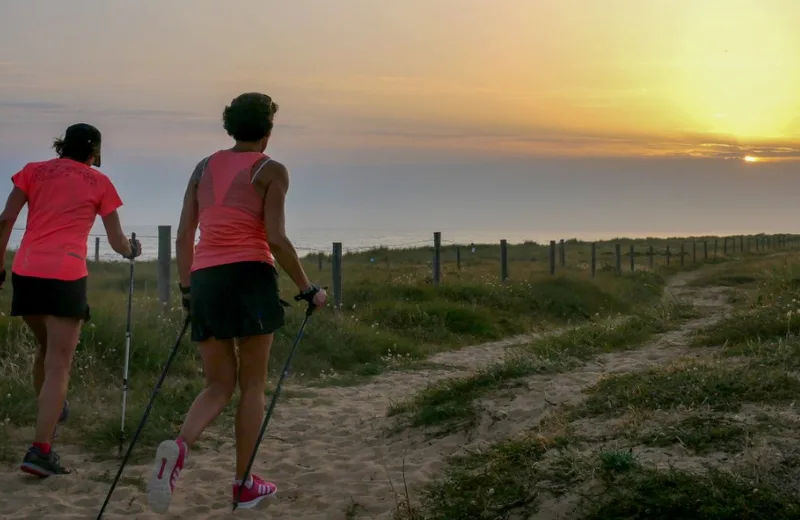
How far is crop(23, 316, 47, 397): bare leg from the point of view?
5.04 m

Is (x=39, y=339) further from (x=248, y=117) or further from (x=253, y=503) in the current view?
(x=248, y=117)

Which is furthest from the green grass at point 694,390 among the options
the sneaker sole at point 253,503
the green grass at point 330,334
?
the sneaker sole at point 253,503

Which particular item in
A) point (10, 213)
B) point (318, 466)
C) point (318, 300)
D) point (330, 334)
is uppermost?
point (10, 213)

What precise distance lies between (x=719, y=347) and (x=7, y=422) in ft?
21.5

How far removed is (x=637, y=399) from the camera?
5.53 meters

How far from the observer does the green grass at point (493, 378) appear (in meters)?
6.19

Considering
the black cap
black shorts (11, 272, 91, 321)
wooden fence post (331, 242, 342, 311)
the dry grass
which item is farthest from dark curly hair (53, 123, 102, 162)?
wooden fence post (331, 242, 342, 311)

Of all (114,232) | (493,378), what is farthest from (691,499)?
(114,232)

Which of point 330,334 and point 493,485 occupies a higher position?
point 330,334

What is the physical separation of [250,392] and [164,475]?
62cm

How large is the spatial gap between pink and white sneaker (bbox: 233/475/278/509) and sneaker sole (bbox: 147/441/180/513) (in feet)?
1.80

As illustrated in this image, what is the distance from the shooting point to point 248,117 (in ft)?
13.8

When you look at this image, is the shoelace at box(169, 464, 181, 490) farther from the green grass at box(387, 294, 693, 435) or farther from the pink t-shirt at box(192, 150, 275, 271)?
the green grass at box(387, 294, 693, 435)

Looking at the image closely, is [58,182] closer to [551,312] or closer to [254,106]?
[254,106]
